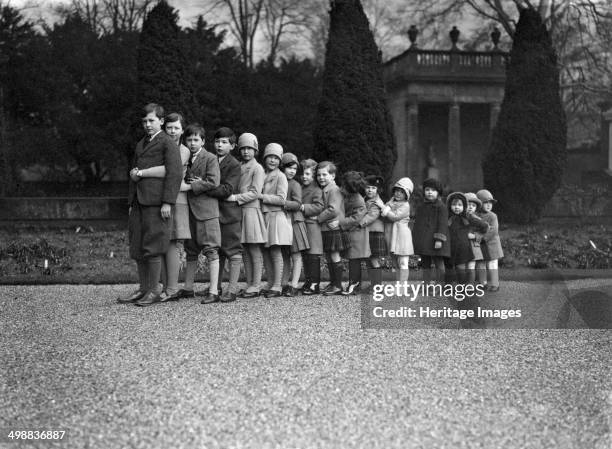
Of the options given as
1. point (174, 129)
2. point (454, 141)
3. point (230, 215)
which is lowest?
point (230, 215)

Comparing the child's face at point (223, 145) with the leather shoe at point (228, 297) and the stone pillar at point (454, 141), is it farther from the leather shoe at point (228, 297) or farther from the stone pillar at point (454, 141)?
the stone pillar at point (454, 141)

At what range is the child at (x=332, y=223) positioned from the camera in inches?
316

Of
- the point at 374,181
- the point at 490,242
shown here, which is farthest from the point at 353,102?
the point at 490,242

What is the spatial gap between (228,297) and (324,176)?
5.66 feet

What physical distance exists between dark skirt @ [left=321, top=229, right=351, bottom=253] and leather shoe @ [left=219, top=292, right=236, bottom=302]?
1.22 meters

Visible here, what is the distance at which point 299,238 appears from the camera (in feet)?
26.2

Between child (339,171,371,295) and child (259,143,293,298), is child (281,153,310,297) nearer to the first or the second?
child (259,143,293,298)

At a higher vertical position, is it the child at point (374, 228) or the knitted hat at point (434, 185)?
the knitted hat at point (434, 185)

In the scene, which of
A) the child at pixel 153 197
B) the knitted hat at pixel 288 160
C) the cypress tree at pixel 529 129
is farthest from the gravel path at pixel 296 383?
the cypress tree at pixel 529 129

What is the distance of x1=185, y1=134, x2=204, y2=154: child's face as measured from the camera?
7.49 meters

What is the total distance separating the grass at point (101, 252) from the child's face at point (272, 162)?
2.88 metres

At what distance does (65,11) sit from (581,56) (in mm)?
18989

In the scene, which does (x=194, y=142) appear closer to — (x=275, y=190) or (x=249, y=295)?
(x=275, y=190)

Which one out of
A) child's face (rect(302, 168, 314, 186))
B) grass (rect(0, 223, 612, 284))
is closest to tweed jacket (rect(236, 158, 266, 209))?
child's face (rect(302, 168, 314, 186))
